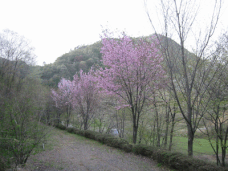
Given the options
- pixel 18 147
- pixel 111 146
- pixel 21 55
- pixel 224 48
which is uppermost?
pixel 21 55

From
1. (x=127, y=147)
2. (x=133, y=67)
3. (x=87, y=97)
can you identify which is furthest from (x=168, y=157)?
(x=87, y=97)

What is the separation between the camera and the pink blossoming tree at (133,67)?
25.2 ft

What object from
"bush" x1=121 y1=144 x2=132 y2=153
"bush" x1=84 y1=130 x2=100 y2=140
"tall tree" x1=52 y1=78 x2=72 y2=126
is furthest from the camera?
"tall tree" x1=52 y1=78 x2=72 y2=126

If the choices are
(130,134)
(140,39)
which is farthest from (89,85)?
(140,39)

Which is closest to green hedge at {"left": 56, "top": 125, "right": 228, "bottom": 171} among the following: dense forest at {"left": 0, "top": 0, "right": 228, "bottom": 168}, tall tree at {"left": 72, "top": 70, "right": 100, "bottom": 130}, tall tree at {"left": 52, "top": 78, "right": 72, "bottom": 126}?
dense forest at {"left": 0, "top": 0, "right": 228, "bottom": 168}

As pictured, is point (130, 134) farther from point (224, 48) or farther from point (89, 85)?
point (224, 48)

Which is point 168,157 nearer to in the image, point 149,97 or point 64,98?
point 149,97

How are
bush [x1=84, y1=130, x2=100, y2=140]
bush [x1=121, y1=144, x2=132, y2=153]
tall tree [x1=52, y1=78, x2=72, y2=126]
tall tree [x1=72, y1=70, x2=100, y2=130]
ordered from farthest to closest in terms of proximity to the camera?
1. tall tree [x1=52, y1=78, x2=72, y2=126]
2. tall tree [x1=72, y1=70, x2=100, y2=130]
3. bush [x1=84, y1=130, x2=100, y2=140]
4. bush [x1=121, y1=144, x2=132, y2=153]

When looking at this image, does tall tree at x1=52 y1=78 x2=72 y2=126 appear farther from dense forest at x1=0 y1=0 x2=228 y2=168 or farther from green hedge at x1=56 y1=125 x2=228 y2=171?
green hedge at x1=56 y1=125 x2=228 y2=171

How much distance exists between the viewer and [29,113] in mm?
4562

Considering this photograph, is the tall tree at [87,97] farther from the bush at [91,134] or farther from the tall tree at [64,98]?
the tall tree at [64,98]

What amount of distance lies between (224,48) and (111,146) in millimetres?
7166

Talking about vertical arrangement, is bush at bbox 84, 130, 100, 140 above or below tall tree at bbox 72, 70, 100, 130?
below

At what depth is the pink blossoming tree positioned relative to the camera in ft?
25.2
